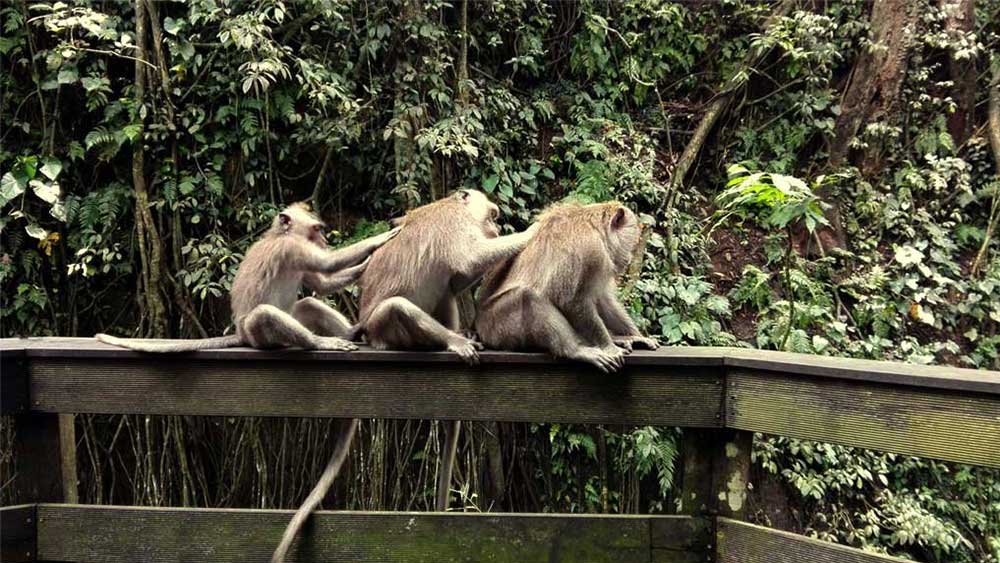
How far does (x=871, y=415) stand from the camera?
1.87 m

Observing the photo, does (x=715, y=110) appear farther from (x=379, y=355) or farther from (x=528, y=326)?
(x=379, y=355)

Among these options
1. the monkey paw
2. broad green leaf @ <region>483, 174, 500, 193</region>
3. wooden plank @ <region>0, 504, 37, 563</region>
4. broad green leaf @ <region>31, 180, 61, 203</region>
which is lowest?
wooden plank @ <region>0, 504, 37, 563</region>

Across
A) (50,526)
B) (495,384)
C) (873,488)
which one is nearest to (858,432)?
(495,384)

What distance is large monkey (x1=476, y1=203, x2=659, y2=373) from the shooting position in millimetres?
2654

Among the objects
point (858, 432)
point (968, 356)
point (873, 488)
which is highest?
point (858, 432)

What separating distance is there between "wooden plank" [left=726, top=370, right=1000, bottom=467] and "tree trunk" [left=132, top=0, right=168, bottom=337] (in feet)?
13.7

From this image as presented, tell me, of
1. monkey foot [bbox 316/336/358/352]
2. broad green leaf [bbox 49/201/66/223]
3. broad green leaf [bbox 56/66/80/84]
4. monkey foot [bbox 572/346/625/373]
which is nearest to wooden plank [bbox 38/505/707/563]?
monkey foot [bbox 572/346/625/373]

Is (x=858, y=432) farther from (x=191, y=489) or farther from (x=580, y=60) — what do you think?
(x=580, y=60)

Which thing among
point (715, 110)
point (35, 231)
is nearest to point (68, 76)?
point (35, 231)

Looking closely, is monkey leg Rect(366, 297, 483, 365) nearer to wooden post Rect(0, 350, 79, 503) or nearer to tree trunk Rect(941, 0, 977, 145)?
wooden post Rect(0, 350, 79, 503)

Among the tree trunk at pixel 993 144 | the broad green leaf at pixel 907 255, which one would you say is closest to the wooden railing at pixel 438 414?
the broad green leaf at pixel 907 255

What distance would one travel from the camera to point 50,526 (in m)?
2.44

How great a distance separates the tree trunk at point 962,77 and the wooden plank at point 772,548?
649 cm

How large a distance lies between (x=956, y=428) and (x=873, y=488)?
4.44 metres
